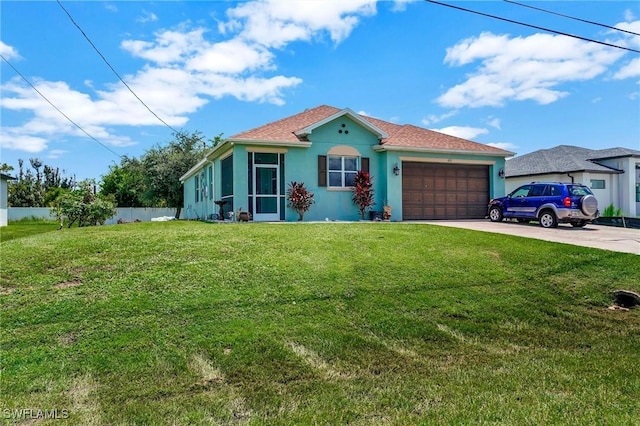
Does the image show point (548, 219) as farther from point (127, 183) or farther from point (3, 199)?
point (127, 183)

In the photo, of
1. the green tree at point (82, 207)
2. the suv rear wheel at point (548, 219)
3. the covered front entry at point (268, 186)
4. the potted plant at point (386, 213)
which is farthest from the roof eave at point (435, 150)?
the green tree at point (82, 207)

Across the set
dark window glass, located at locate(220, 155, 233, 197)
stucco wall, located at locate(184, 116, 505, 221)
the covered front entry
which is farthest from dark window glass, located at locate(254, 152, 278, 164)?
dark window glass, located at locate(220, 155, 233, 197)

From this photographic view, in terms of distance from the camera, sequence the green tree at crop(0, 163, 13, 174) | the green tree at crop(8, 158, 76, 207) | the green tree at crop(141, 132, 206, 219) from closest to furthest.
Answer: the green tree at crop(141, 132, 206, 219), the green tree at crop(8, 158, 76, 207), the green tree at crop(0, 163, 13, 174)

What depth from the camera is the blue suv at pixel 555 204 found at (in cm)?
1364

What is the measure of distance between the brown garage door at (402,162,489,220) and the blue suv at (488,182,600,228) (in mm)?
3043

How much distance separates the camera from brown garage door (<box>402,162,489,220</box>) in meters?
17.8

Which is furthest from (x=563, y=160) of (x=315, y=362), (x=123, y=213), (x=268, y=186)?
(x=123, y=213)

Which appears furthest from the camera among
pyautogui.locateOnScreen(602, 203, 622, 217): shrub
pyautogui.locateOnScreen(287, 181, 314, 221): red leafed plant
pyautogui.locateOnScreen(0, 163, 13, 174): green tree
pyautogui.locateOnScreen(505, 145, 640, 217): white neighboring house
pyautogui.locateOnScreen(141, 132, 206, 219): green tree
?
pyautogui.locateOnScreen(0, 163, 13, 174): green tree

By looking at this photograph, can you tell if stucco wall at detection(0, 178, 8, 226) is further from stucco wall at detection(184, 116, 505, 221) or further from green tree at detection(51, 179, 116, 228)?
stucco wall at detection(184, 116, 505, 221)

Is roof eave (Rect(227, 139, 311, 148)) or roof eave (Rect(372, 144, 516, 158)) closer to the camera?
roof eave (Rect(227, 139, 311, 148))

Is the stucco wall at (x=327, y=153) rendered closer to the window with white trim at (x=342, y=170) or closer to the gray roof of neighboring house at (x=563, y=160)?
the window with white trim at (x=342, y=170)

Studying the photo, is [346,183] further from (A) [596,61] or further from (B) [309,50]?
(A) [596,61]

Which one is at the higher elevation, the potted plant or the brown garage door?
the brown garage door

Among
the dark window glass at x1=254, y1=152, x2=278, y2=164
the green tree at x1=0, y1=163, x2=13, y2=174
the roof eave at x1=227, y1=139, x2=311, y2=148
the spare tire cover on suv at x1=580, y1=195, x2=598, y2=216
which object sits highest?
the green tree at x1=0, y1=163, x2=13, y2=174
